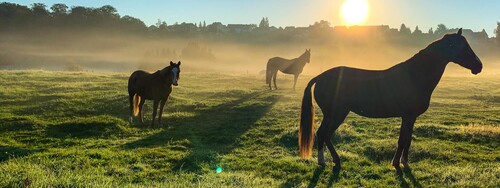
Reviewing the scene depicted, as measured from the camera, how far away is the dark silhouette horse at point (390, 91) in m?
8.63

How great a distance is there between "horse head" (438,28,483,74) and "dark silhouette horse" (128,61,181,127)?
9902mm

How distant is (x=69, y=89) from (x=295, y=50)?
458 ft

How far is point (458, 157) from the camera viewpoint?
10672 mm

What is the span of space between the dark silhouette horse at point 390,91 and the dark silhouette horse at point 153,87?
24.6ft

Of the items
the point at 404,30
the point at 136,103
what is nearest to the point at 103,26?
the point at 404,30

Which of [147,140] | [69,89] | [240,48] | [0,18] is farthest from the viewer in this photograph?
[240,48]

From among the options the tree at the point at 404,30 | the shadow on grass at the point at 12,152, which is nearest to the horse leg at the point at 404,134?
the shadow on grass at the point at 12,152

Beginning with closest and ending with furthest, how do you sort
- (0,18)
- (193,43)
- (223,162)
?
(223,162)
(193,43)
(0,18)

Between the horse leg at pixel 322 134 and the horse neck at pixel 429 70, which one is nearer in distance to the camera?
the horse neck at pixel 429 70

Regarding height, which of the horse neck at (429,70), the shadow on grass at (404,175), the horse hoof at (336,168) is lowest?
the horse hoof at (336,168)

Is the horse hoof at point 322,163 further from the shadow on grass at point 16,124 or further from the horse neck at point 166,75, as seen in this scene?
the shadow on grass at point 16,124

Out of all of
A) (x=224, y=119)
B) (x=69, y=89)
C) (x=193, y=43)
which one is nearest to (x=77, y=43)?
(x=193, y=43)

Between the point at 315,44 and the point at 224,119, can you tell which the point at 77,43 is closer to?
the point at 315,44

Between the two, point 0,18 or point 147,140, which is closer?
point 147,140
